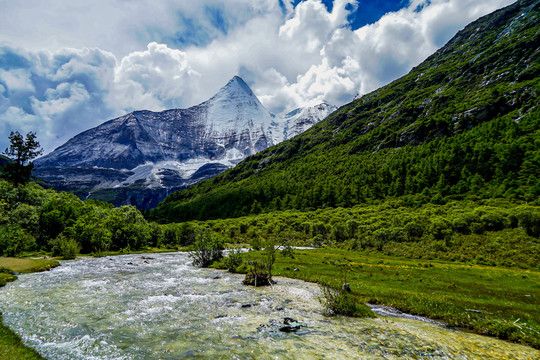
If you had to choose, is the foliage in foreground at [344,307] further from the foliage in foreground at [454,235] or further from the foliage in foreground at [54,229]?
the foliage in foreground at [54,229]

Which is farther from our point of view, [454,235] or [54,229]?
[454,235]

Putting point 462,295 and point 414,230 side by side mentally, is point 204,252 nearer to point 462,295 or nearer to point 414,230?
point 462,295

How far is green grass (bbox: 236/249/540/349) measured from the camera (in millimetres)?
17281

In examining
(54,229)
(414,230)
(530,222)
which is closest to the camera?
(530,222)

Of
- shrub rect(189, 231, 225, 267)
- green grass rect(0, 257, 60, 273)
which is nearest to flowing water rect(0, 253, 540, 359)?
green grass rect(0, 257, 60, 273)

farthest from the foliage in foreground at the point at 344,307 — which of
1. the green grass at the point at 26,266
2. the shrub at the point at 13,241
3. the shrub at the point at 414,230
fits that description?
the shrub at the point at 414,230

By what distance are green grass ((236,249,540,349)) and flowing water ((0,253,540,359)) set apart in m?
2.05

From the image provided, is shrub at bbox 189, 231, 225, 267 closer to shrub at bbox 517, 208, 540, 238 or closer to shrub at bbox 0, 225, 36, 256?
shrub at bbox 0, 225, 36, 256

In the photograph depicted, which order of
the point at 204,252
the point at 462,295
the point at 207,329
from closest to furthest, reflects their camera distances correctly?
1. the point at 207,329
2. the point at 462,295
3. the point at 204,252

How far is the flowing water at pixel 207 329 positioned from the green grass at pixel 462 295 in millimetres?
2047

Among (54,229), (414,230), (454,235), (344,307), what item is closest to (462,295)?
(344,307)

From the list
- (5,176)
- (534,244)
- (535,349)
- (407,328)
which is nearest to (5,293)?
(407,328)

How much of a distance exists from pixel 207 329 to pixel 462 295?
2694cm

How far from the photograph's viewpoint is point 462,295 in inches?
1038
